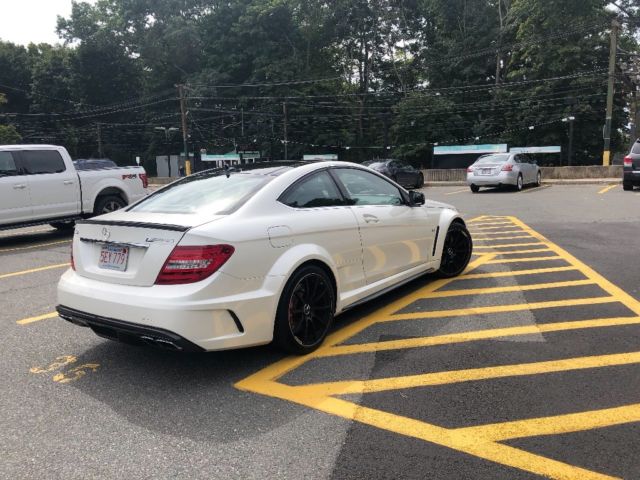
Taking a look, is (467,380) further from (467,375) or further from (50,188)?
(50,188)

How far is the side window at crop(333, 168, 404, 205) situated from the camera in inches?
197

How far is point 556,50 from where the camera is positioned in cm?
4159

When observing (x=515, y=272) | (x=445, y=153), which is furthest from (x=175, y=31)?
(x=515, y=272)

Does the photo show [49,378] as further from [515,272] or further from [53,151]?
[53,151]

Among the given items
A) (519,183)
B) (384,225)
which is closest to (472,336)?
(384,225)

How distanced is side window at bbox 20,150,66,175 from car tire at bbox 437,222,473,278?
7.95 meters

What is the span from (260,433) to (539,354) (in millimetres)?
2298

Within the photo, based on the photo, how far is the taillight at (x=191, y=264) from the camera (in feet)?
11.5

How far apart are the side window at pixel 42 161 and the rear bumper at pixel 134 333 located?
742cm

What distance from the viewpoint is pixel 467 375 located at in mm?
3721

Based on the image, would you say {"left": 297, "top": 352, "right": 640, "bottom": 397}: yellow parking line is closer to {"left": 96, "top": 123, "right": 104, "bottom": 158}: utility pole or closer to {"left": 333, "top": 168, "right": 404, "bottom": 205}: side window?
{"left": 333, "top": 168, "right": 404, "bottom": 205}: side window

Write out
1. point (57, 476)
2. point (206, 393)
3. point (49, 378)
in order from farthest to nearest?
point (49, 378) < point (206, 393) < point (57, 476)

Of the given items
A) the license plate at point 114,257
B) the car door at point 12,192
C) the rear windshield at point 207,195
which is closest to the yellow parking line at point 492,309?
the rear windshield at point 207,195

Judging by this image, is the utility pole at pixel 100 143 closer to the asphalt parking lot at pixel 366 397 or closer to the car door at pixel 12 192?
the car door at pixel 12 192
